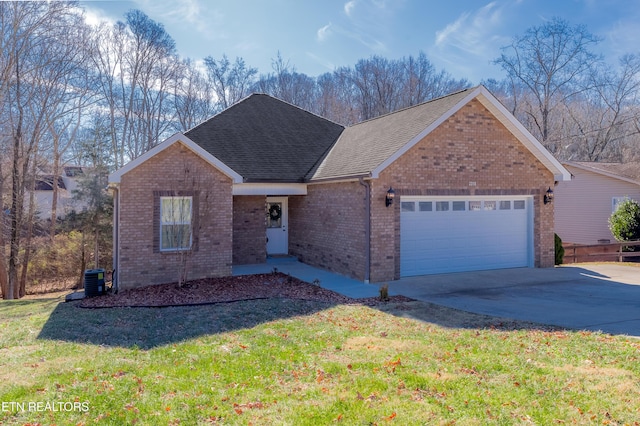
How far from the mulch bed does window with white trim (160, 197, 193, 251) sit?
105 cm

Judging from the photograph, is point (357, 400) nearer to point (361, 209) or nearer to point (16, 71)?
point (361, 209)

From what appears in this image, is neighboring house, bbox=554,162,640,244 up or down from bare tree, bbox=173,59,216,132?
down

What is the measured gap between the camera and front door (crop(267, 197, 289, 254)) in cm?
1666

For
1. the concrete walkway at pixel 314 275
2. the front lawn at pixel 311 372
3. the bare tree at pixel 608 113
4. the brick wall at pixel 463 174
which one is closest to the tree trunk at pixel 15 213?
the concrete walkway at pixel 314 275

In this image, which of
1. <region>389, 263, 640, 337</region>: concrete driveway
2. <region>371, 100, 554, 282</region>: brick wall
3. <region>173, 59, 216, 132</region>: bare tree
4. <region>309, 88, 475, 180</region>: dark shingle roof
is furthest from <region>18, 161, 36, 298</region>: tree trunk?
<region>389, 263, 640, 337</region>: concrete driveway

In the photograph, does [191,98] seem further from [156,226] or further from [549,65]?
[549,65]

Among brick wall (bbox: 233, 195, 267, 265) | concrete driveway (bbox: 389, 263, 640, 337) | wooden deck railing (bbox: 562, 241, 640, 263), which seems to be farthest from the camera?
wooden deck railing (bbox: 562, 241, 640, 263)

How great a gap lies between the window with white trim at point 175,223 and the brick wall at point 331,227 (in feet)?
13.6

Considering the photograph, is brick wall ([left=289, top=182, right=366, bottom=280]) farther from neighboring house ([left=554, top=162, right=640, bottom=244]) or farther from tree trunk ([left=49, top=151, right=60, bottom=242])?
neighboring house ([left=554, top=162, right=640, bottom=244])

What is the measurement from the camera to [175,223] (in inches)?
472

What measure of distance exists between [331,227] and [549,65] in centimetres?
3261

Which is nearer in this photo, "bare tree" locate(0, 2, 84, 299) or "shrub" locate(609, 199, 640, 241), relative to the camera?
"bare tree" locate(0, 2, 84, 299)

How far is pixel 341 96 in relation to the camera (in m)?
42.0

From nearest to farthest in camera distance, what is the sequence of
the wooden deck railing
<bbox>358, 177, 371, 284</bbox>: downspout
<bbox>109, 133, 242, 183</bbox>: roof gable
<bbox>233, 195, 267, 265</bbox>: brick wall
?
<bbox>109, 133, 242, 183</bbox>: roof gable < <bbox>358, 177, 371, 284</bbox>: downspout < <bbox>233, 195, 267, 265</bbox>: brick wall < the wooden deck railing
